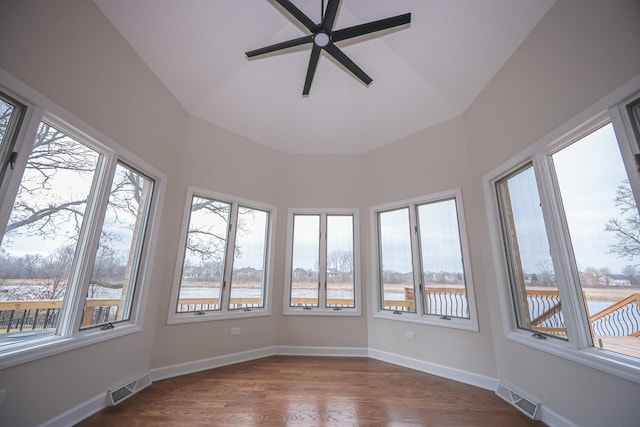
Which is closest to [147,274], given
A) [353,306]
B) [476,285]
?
[353,306]

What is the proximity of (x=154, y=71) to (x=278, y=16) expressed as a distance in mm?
1602

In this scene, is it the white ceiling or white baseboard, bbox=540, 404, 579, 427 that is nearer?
white baseboard, bbox=540, 404, 579, 427

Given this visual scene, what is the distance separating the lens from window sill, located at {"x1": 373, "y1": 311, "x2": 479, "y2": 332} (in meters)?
3.13

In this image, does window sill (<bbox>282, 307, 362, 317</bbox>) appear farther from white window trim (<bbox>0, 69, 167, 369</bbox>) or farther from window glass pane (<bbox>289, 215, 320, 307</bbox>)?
white window trim (<bbox>0, 69, 167, 369</bbox>)

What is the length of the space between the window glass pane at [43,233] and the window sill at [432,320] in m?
3.74

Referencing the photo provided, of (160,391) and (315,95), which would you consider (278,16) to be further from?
(160,391)

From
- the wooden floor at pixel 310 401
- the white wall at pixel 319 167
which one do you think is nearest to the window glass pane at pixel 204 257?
the white wall at pixel 319 167

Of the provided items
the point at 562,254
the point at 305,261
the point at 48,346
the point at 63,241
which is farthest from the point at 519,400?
the point at 63,241

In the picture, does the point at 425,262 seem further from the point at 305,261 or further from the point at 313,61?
the point at 313,61

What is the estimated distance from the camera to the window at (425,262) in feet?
11.1

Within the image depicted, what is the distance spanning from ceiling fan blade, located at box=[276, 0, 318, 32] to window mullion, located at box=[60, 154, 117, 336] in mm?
2167

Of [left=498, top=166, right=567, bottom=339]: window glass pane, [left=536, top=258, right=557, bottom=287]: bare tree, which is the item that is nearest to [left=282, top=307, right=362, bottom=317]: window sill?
[left=498, top=166, right=567, bottom=339]: window glass pane

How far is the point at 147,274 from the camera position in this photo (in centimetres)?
301

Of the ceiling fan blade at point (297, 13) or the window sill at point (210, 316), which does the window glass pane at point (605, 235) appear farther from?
the window sill at point (210, 316)
